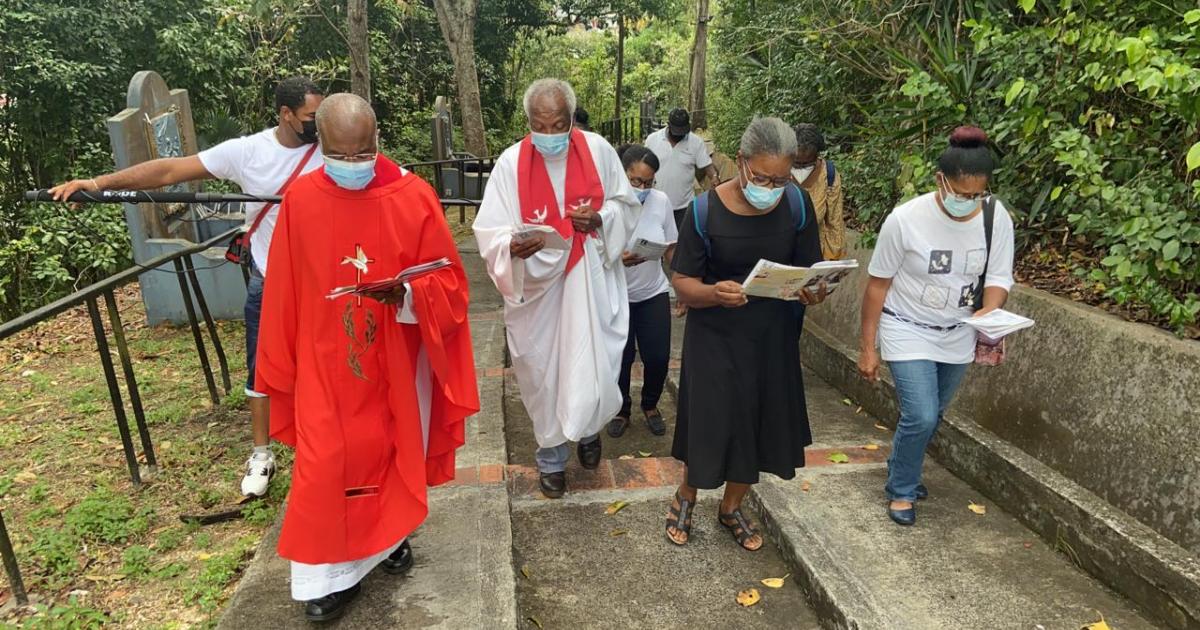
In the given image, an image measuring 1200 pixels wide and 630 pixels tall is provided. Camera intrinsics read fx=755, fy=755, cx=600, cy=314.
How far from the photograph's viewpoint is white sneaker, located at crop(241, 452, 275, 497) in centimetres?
371

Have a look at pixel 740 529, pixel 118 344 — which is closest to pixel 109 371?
pixel 118 344

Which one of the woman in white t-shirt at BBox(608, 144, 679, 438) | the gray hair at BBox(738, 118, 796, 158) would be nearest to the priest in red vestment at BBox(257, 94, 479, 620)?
the gray hair at BBox(738, 118, 796, 158)

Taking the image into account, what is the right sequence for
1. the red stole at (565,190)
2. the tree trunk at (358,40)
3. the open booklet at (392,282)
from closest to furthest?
the open booklet at (392,282), the red stole at (565,190), the tree trunk at (358,40)

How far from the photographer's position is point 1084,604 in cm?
284

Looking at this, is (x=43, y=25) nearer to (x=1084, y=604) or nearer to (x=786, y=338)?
(x=786, y=338)

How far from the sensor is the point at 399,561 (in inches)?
114

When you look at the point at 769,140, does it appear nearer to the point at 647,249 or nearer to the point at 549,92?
the point at 549,92

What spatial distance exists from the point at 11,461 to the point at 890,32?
6544 millimetres

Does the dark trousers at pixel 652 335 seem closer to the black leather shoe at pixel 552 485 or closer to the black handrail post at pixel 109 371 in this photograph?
the black leather shoe at pixel 552 485

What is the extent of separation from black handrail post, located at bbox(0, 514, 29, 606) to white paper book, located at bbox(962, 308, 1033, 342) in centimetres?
381

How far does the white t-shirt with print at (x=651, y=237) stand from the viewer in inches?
171

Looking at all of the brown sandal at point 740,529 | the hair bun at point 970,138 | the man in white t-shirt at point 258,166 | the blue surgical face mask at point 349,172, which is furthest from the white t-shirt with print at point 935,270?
the man in white t-shirt at point 258,166

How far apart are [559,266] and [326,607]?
1.74 meters

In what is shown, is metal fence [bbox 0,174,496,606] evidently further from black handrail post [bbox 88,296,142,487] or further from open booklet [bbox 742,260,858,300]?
open booklet [bbox 742,260,858,300]
